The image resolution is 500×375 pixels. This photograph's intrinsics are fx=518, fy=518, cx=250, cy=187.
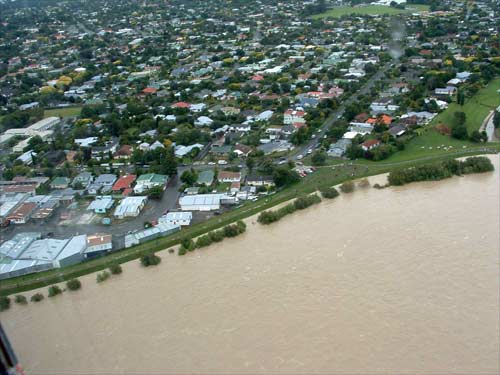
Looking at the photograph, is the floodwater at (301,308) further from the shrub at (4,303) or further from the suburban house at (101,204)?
the suburban house at (101,204)


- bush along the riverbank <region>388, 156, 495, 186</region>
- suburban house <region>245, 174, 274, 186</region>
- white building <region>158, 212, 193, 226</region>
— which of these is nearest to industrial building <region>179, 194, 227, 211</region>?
white building <region>158, 212, 193, 226</region>

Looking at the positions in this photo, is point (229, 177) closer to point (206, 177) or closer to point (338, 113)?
point (206, 177)

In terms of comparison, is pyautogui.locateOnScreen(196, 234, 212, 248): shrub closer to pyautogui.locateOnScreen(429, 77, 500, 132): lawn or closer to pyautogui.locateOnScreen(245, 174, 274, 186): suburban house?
pyautogui.locateOnScreen(245, 174, 274, 186): suburban house

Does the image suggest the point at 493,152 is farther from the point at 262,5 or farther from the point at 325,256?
the point at 262,5

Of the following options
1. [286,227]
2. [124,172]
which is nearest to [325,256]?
[286,227]

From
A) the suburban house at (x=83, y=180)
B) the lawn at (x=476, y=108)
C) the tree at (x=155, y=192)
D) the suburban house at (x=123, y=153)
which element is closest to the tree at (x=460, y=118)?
the lawn at (x=476, y=108)

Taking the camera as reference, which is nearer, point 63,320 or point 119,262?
point 63,320

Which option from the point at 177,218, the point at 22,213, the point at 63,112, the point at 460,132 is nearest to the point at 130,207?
the point at 177,218
